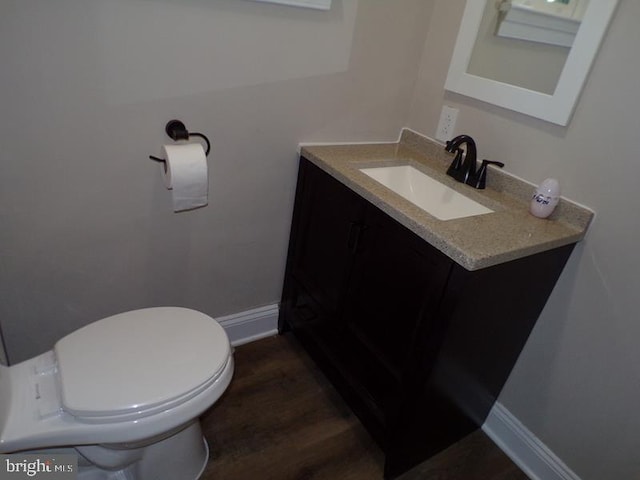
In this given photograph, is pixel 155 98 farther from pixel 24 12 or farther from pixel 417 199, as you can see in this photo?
pixel 417 199

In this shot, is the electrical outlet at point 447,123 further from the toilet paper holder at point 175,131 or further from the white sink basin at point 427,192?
the toilet paper holder at point 175,131

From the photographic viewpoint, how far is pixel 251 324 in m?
1.79

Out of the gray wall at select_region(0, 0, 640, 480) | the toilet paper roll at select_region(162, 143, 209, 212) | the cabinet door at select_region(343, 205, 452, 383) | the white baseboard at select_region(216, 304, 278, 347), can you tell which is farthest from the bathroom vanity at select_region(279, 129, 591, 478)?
the toilet paper roll at select_region(162, 143, 209, 212)

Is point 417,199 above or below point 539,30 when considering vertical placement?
below

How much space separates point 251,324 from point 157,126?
0.94m

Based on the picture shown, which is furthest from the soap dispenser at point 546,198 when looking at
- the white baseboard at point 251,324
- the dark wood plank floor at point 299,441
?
the white baseboard at point 251,324

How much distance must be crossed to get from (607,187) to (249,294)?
4.37ft

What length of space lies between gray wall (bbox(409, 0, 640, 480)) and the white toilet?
99 cm

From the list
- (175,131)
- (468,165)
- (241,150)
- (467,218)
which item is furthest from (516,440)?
(175,131)

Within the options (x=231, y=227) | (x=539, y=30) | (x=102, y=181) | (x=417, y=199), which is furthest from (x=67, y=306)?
(x=539, y=30)

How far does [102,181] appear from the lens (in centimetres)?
122

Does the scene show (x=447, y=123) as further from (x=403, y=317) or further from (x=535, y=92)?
(x=403, y=317)

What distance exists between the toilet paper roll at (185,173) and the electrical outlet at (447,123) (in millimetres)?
918

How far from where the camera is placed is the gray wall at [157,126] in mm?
1051
